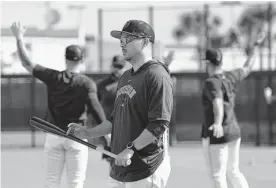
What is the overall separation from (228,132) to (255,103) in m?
8.60

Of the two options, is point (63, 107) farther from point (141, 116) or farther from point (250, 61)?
point (250, 61)

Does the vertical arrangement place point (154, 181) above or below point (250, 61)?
below

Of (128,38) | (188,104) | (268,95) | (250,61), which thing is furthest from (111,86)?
(188,104)

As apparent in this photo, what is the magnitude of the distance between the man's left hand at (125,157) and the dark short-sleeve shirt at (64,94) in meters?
2.17

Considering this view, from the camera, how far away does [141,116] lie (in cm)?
428

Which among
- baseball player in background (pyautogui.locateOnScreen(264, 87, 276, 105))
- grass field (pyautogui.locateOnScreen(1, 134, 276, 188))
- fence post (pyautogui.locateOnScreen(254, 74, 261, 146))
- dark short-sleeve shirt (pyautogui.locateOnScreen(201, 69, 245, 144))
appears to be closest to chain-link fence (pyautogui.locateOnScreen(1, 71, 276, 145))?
fence post (pyautogui.locateOnScreen(254, 74, 261, 146))

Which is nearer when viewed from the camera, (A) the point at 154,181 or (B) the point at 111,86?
(A) the point at 154,181

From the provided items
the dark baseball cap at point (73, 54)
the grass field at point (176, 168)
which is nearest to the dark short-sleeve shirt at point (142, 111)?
the dark baseball cap at point (73, 54)

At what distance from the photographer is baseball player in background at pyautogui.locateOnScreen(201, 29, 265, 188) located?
6605 millimetres

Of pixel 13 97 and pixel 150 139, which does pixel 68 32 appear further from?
pixel 150 139

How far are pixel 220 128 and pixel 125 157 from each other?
253cm

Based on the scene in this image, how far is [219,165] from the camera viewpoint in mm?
6648

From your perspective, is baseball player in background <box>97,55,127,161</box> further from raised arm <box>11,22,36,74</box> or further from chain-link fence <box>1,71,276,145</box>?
chain-link fence <box>1,71,276,145</box>

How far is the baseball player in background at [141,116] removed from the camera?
13.6 feet
